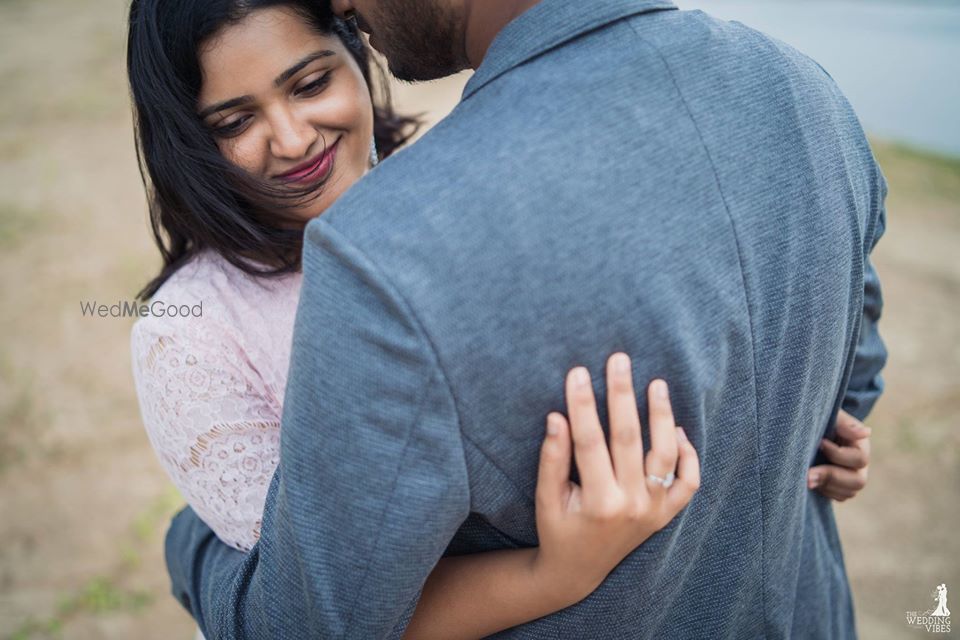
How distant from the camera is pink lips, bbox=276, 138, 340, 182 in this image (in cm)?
179

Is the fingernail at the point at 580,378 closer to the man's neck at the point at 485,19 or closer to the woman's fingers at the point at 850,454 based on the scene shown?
the man's neck at the point at 485,19

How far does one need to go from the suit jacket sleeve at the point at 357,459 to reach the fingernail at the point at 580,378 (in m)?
0.15

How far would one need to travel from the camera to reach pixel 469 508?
0.94 meters

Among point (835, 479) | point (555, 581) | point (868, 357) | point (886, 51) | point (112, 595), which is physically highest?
point (555, 581)

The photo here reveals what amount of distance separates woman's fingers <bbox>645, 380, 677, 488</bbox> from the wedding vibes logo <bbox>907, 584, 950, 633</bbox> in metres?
2.86

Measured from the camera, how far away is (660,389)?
945 mm

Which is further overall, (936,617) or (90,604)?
A: (90,604)

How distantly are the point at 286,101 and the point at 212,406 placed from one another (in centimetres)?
71

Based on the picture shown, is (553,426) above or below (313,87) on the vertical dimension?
below

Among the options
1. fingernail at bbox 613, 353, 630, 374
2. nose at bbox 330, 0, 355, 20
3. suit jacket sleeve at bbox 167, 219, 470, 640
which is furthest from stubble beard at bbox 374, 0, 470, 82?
fingernail at bbox 613, 353, 630, 374

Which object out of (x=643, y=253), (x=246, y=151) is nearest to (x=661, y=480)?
(x=643, y=253)

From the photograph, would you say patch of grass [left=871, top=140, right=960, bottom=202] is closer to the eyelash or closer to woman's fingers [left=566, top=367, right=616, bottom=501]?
the eyelash

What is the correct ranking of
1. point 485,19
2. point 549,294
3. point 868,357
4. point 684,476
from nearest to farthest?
1. point 549,294
2. point 684,476
3. point 485,19
4. point 868,357

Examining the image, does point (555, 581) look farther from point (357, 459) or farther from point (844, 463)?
point (844, 463)
